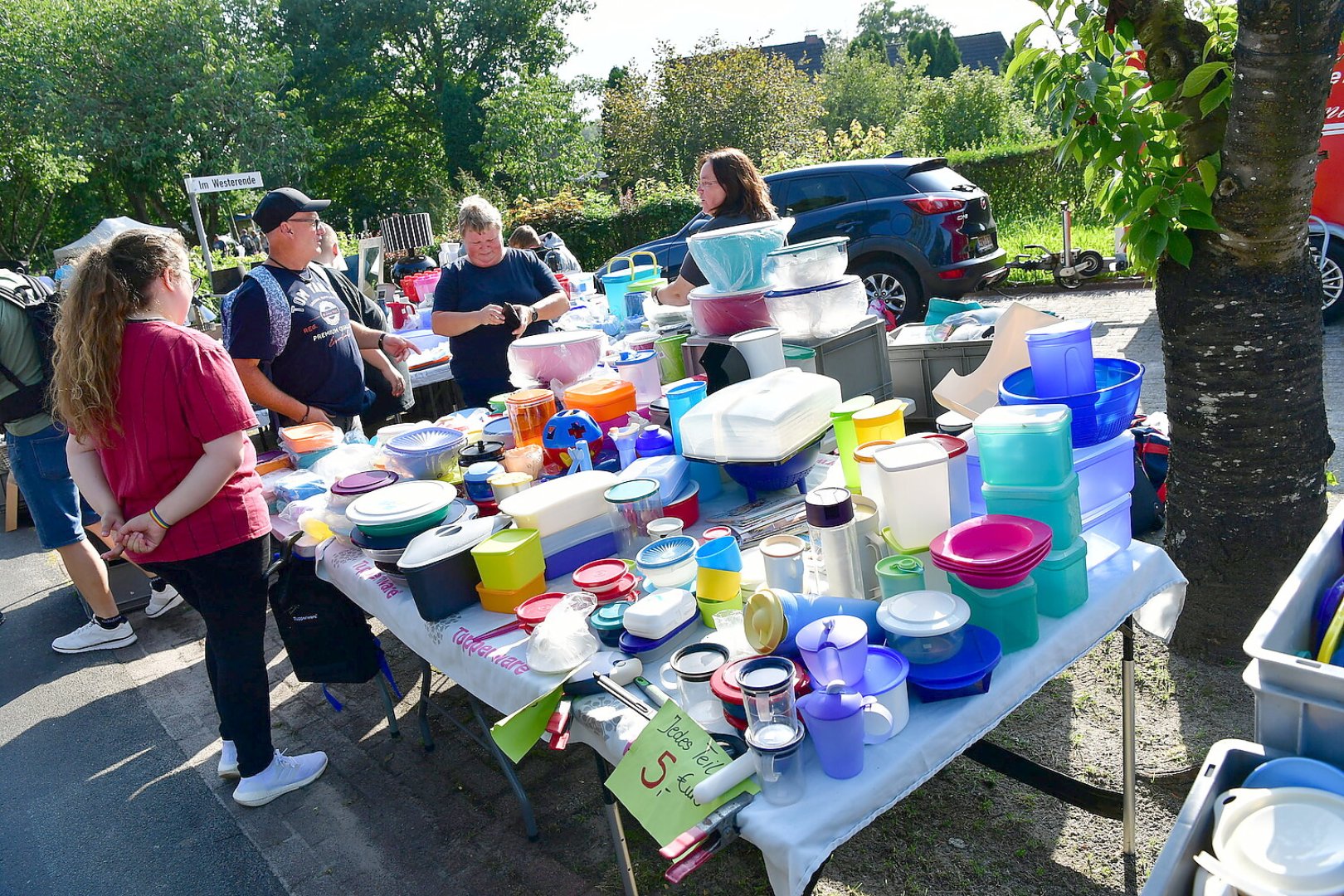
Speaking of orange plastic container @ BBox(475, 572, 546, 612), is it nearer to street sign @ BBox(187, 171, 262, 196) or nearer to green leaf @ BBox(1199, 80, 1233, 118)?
green leaf @ BBox(1199, 80, 1233, 118)

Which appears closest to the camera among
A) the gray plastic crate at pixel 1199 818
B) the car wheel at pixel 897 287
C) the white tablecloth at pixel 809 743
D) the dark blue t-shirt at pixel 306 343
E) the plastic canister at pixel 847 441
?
the gray plastic crate at pixel 1199 818

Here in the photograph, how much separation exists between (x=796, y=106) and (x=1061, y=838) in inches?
717

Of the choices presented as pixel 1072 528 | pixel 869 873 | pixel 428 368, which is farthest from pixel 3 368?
→ pixel 1072 528

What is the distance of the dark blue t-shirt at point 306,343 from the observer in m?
3.20

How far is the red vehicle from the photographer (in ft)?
19.4

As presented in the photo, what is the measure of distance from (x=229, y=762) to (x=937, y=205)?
6.96 meters

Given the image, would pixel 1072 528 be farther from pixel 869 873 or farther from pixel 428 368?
pixel 428 368

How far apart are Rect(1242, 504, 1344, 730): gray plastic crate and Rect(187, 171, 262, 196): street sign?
307 inches

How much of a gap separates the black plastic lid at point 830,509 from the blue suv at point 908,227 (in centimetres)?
627

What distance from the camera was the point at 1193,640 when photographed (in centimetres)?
294

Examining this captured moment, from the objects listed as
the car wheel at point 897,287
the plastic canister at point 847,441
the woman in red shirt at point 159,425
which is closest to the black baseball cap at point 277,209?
the woman in red shirt at point 159,425

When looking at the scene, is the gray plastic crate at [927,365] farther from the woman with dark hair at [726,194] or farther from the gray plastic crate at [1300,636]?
the gray plastic crate at [1300,636]

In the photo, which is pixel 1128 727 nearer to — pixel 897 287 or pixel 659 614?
pixel 659 614

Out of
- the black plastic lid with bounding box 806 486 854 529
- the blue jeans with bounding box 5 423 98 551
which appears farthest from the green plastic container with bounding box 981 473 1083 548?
the blue jeans with bounding box 5 423 98 551
